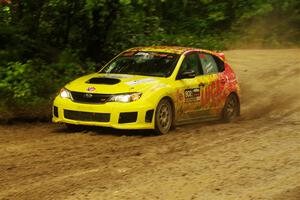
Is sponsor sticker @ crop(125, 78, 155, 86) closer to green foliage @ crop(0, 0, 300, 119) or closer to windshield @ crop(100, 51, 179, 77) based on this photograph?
windshield @ crop(100, 51, 179, 77)

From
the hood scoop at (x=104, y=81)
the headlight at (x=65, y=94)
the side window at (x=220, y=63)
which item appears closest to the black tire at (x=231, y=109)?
the side window at (x=220, y=63)

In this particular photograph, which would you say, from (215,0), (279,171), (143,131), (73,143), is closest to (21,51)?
(143,131)

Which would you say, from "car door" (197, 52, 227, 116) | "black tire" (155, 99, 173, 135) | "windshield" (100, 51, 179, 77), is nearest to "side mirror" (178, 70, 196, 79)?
"windshield" (100, 51, 179, 77)

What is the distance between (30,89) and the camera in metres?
12.9

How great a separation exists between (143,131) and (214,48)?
9.35 m

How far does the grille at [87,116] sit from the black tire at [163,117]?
0.87 m

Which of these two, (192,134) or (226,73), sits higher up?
(226,73)

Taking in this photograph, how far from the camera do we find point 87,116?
1089cm

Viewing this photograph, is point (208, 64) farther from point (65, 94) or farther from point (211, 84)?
point (65, 94)

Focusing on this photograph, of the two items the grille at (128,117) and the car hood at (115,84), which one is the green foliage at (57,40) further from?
the grille at (128,117)

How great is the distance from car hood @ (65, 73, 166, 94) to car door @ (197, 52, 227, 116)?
128 cm

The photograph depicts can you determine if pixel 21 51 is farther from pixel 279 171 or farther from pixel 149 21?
pixel 279 171

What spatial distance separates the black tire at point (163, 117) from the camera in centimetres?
1103

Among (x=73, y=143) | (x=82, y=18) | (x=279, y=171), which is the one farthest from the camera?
(x=82, y=18)
